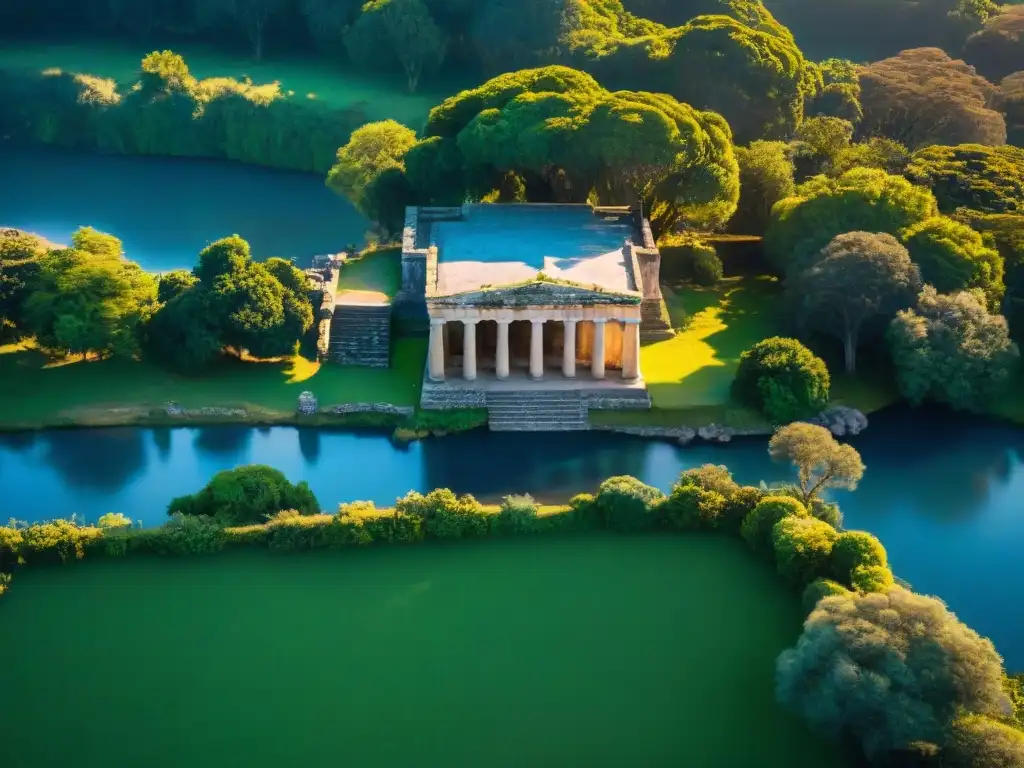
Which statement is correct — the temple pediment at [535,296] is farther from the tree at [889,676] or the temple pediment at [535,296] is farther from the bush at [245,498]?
the tree at [889,676]

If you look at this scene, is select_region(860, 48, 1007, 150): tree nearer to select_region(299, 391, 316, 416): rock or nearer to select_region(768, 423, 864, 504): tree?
select_region(768, 423, 864, 504): tree

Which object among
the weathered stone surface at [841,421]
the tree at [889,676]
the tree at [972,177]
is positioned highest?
the tree at [972,177]

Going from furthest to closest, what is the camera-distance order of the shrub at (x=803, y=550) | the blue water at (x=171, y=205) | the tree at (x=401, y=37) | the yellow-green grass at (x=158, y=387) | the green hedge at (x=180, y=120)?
the tree at (x=401, y=37)
the green hedge at (x=180, y=120)
the blue water at (x=171, y=205)
the yellow-green grass at (x=158, y=387)
the shrub at (x=803, y=550)

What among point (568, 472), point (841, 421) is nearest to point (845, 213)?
point (841, 421)

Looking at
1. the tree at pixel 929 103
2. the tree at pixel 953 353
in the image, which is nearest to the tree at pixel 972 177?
the tree at pixel 929 103

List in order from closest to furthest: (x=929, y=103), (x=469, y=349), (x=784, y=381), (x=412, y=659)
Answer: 1. (x=412, y=659)
2. (x=784, y=381)
3. (x=469, y=349)
4. (x=929, y=103)

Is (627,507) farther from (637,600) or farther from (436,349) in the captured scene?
(436,349)
